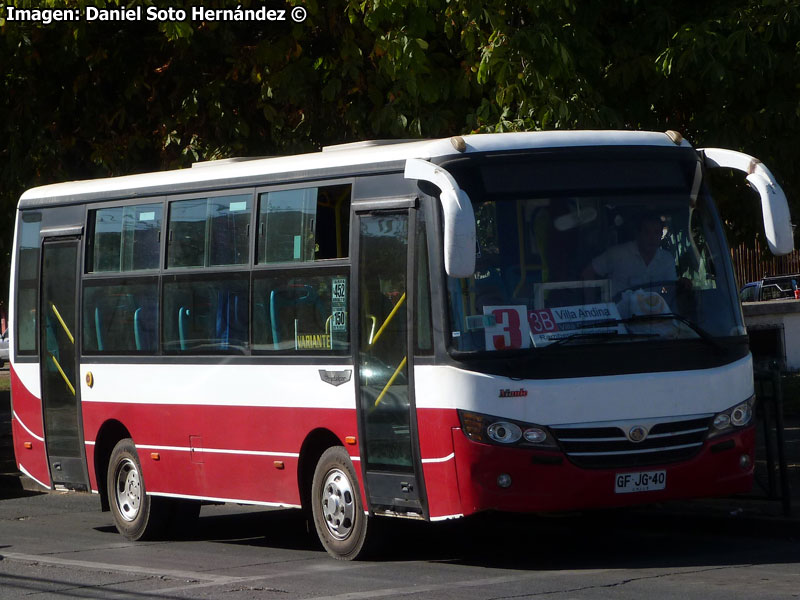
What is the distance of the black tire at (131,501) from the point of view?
12.8 m

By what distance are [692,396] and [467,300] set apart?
160 centimetres

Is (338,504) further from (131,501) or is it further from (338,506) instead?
(131,501)

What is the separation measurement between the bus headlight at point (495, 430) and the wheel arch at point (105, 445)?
4.60 m

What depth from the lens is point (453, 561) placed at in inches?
408

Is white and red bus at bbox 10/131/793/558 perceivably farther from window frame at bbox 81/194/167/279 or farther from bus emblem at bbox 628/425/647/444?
window frame at bbox 81/194/167/279

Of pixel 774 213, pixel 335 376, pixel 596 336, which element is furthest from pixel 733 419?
pixel 335 376

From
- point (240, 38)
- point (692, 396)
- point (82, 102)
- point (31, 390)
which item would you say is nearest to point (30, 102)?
point (82, 102)

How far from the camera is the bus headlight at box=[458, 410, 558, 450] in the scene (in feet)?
30.7

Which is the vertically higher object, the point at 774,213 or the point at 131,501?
the point at 774,213

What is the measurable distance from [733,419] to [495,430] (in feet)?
5.63

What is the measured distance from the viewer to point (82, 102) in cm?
1775

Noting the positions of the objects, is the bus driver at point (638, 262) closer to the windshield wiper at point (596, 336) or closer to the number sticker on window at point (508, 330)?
the windshield wiper at point (596, 336)

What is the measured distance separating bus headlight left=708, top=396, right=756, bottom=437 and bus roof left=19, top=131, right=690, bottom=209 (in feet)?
6.05

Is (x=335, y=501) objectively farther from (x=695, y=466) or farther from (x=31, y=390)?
(x=31, y=390)
